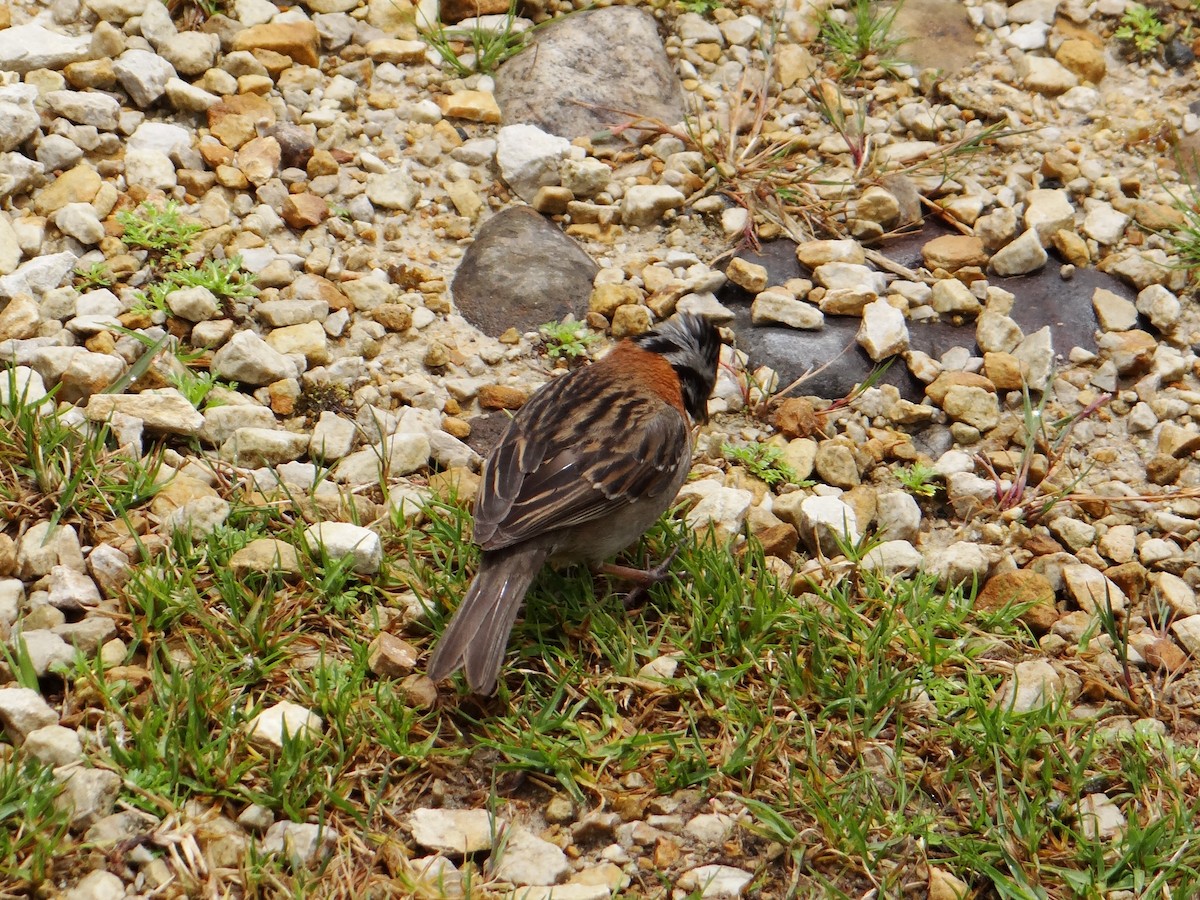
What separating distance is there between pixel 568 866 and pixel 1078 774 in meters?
1.64

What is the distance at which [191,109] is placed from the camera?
6203mm

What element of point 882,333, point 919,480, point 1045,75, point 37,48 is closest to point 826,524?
point 919,480

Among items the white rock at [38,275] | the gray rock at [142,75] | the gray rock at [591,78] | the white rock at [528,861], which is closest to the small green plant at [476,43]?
the gray rock at [591,78]

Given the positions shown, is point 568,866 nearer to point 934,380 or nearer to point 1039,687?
point 1039,687

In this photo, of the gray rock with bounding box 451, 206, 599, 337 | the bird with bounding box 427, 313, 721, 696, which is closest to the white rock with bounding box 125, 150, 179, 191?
the gray rock with bounding box 451, 206, 599, 337

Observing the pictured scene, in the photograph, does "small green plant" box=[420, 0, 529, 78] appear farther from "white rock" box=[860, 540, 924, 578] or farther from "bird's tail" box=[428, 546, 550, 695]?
"white rock" box=[860, 540, 924, 578]

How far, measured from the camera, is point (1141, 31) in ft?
24.3

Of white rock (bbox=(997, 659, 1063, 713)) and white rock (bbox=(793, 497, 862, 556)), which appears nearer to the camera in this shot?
white rock (bbox=(997, 659, 1063, 713))

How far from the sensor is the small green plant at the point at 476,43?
682cm

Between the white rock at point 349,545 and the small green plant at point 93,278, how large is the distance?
159 cm

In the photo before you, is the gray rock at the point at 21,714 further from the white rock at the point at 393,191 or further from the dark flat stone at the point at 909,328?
the dark flat stone at the point at 909,328

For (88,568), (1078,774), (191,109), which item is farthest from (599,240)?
(1078,774)

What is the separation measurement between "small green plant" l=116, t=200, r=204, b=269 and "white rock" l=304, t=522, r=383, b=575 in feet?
5.40

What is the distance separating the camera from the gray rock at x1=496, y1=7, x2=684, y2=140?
6.75 meters
